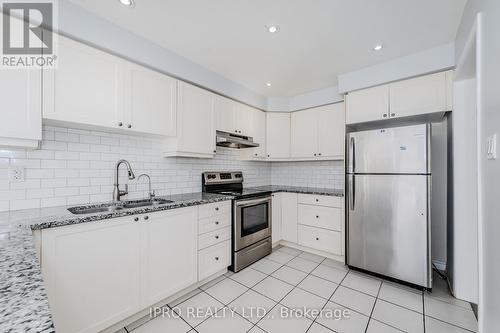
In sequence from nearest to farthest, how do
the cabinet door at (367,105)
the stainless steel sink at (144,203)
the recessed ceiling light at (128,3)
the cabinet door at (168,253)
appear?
the recessed ceiling light at (128,3) → the cabinet door at (168,253) → the stainless steel sink at (144,203) → the cabinet door at (367,105)

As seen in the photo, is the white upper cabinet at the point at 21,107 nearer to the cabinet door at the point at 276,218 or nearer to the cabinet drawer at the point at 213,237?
the cabinet drawer at the point at 213,237

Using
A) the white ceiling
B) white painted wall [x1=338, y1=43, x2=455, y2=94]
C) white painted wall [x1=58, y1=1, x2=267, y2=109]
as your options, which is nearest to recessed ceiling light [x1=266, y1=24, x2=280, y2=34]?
the white ceiling

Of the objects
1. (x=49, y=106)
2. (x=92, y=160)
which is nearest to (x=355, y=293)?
(x=92, y=160)

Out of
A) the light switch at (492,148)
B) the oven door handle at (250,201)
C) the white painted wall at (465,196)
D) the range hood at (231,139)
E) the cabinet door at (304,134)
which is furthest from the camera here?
the cabinet door at (304,134)

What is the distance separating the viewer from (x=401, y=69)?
242 cm

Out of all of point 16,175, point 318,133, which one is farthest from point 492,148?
point 16,175

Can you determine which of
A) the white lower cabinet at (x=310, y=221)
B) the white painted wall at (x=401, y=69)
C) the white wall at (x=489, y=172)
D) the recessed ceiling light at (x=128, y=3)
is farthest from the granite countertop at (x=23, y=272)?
the white painted wall at (x=401, y=69)

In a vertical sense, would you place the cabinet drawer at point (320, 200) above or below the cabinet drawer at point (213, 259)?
above

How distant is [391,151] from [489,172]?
3.99 ft

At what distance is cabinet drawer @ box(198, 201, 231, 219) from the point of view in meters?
2.31

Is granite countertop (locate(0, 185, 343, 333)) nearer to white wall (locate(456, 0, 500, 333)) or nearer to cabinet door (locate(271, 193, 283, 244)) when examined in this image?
white wall (locate(456, 0, 500, 333))

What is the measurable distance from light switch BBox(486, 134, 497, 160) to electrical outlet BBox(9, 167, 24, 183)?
9.90ft

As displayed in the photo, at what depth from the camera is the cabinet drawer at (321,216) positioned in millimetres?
2930

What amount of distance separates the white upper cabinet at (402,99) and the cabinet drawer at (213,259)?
2.20m
